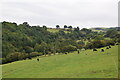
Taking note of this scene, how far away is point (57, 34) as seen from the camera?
570 ft

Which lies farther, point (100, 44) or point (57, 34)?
point (57, 34)

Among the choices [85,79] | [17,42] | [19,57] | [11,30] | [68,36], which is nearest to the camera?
[85,79]

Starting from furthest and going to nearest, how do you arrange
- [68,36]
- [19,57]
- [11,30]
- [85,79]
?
[68,36] < [11,30] < [19,57] < [85,79]

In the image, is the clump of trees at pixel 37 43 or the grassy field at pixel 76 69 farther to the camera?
the clump of trees at pixel 37 43

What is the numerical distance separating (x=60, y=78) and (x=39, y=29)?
167416 millimetres

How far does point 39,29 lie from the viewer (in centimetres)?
19175

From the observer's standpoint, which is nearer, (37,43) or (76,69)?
(76,69)

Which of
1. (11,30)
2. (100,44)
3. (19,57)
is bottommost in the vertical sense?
(19,57)

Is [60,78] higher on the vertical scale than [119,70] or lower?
lower

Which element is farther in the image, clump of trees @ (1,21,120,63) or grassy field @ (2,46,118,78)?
clump of trees @ (1,21,120,63)

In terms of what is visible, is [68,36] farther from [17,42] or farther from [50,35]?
[17,42]

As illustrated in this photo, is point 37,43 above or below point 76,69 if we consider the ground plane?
above

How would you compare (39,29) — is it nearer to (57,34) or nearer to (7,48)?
(57,34)

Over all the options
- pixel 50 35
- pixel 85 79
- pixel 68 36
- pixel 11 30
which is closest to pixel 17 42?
pixel 11 30
